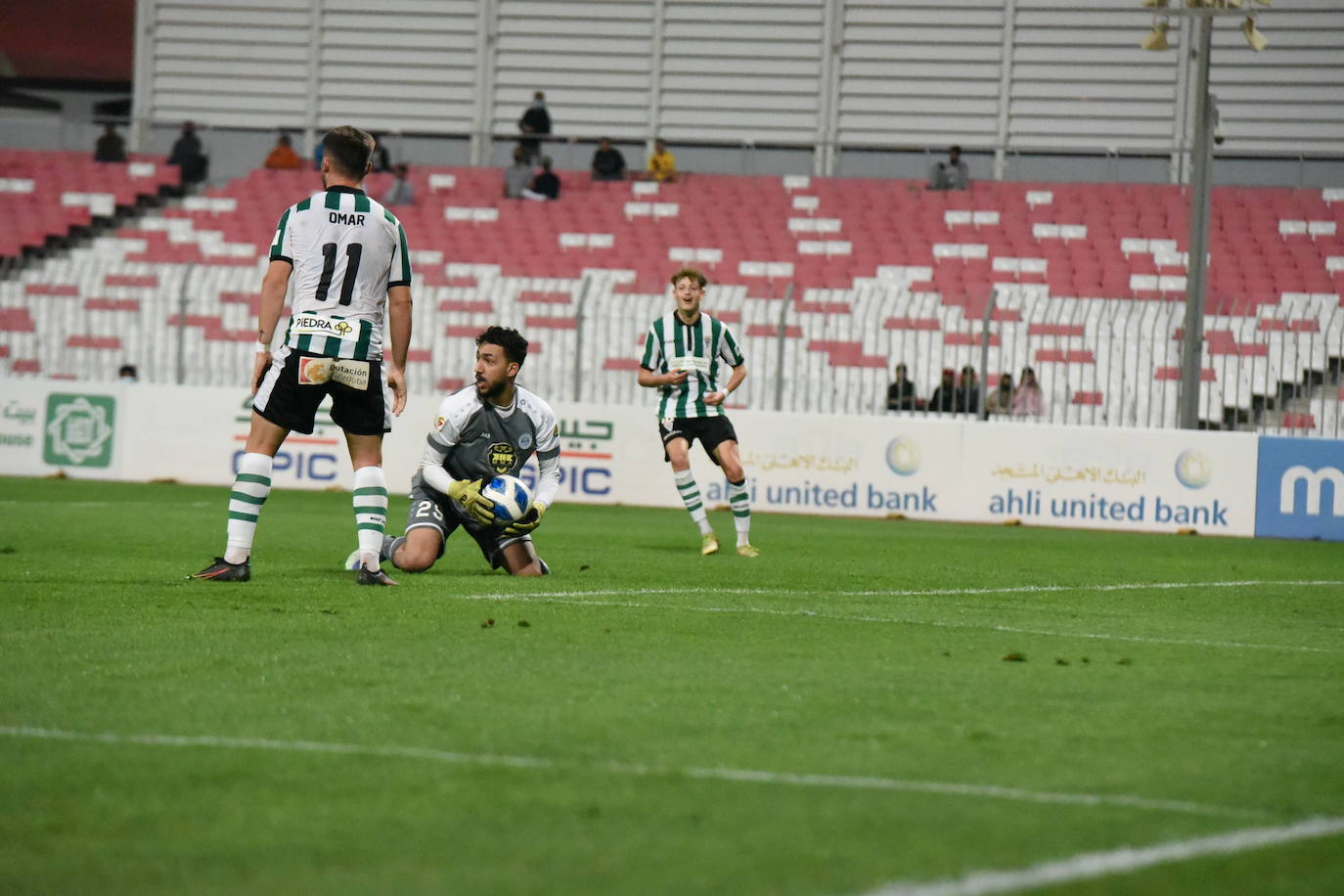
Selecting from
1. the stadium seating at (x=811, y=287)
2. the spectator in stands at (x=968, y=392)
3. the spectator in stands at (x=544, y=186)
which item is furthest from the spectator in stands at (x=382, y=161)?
the spectator in stands at (x=968, y=392)

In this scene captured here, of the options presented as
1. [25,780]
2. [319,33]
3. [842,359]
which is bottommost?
[25,780]

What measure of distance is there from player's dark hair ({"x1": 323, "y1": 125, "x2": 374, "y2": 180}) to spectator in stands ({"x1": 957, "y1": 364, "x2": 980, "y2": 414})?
1181 cm

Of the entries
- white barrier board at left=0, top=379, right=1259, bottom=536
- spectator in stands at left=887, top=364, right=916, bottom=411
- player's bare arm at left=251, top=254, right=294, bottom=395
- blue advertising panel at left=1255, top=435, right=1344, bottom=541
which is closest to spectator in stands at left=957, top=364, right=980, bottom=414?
white barrier board at left=0, top=379, right=1259, bottom=536

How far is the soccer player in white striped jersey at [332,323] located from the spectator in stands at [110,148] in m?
25.5

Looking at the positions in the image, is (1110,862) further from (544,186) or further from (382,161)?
(382,161)

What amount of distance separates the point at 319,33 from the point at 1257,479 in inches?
879

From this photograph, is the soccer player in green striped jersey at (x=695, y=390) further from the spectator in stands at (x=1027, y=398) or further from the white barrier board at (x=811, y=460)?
the spectator in stands at (x=1027, y=398)

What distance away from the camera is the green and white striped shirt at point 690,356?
13.1 metres

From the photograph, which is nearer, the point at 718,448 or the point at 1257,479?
the point at 718,448

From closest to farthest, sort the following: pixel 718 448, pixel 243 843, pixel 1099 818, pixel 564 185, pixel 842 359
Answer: pixel 243 843 < pixel 1099 818 < pixel 718 448 < pixel 842 359 < pixel 564 185

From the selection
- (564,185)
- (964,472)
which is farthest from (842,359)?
(564,185)

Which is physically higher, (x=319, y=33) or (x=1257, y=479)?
(x=319, y=33)

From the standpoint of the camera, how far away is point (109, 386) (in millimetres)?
A: 21750

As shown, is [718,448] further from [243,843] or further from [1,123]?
[1,123]
